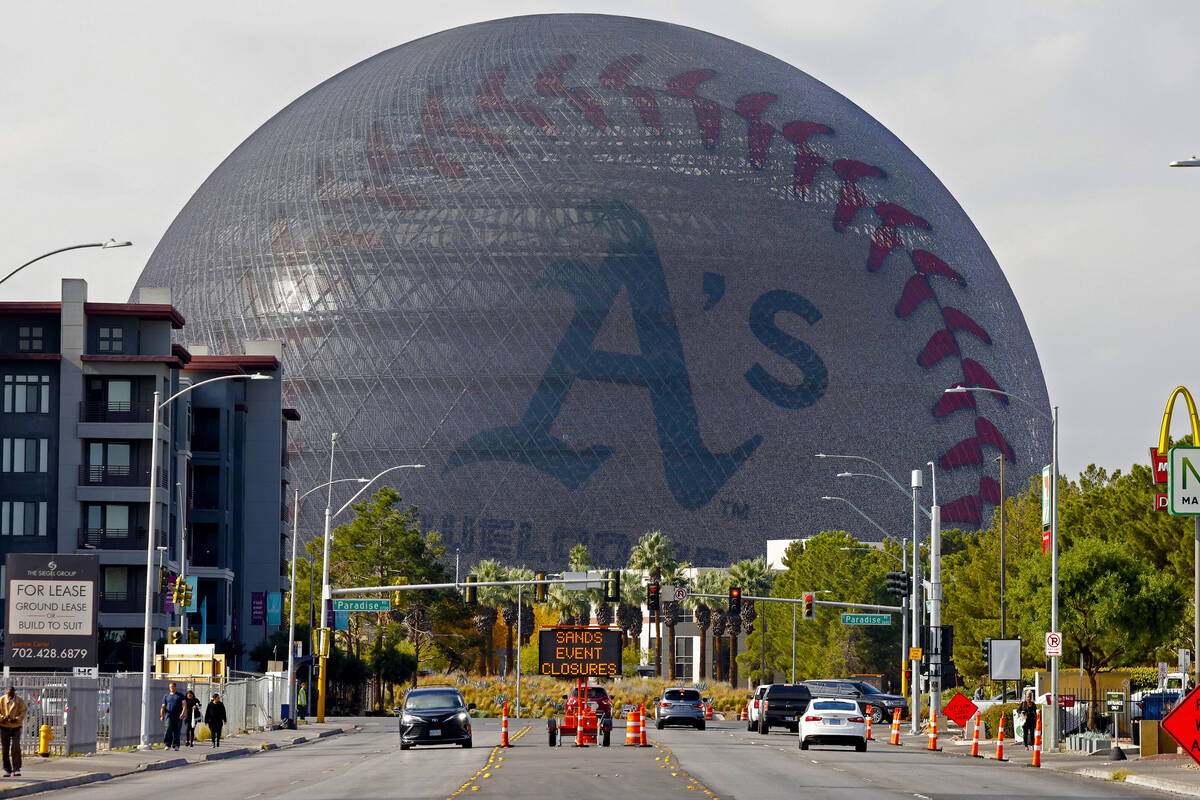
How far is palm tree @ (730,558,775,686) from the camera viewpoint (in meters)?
132

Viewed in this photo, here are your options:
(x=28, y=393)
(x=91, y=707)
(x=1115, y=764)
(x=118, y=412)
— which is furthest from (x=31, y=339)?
(x=1115, y=764)

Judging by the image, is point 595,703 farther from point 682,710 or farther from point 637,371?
point 637,371

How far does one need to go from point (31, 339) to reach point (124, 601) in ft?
41.6

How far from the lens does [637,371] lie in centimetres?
17188

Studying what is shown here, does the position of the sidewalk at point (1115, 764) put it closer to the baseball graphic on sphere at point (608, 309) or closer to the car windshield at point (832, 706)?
the car windshield at point (832, 706)

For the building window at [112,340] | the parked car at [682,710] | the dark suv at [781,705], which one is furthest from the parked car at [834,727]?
the building window at [112,340]

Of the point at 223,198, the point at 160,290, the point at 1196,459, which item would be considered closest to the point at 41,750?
the point at 1196,459

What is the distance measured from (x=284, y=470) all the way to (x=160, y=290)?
18.8 metres

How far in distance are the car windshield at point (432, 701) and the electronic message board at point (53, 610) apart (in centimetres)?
973

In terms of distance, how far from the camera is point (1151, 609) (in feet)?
220

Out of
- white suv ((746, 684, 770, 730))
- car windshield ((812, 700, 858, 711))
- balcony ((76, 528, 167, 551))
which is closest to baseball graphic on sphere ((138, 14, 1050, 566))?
balcony ((76, 528, 167, 551))

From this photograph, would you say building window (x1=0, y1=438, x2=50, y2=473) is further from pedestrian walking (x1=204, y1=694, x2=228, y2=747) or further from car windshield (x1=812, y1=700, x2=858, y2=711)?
car windshield (x1=812, y1=700, x2=858, y2=711)

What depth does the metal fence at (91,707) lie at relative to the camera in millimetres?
49219

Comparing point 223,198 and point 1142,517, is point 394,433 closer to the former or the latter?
point 223,198
